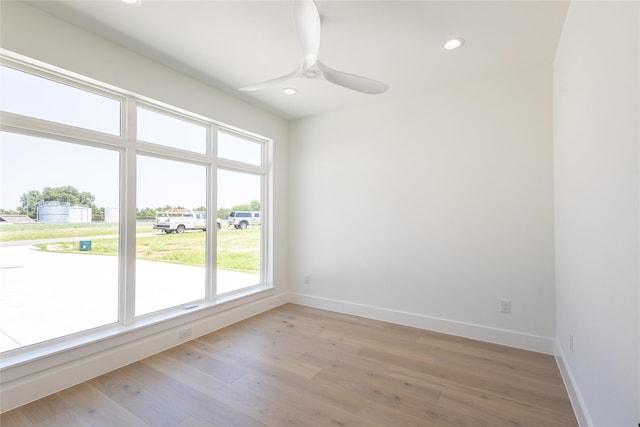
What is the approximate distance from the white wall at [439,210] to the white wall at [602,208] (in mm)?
512

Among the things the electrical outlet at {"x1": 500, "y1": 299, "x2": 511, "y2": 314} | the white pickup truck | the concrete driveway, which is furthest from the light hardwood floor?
the white pickup truck

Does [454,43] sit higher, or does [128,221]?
[454,43]

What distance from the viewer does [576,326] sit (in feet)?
5.97

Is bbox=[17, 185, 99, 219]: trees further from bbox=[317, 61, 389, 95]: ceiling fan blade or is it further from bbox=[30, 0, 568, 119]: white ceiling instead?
bbox=[317, 61, 389, 95]: ceiling fan blade

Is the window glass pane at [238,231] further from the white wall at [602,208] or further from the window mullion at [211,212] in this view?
the white wall at [602,208]

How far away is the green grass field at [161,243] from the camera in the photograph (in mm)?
2104

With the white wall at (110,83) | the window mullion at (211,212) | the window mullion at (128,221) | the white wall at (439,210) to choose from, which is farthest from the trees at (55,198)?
the white wall at (439,210)

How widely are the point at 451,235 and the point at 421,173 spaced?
31.0 inches

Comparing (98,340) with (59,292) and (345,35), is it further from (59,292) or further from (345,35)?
(345,35)

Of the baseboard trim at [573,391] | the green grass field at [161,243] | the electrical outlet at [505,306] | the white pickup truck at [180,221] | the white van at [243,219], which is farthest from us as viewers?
the white van at [243,219]

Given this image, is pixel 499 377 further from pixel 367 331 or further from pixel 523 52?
pixel 523 52

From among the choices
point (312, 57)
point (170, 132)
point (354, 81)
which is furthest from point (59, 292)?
point (354, 81)

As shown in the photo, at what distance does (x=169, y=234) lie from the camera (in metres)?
2.91

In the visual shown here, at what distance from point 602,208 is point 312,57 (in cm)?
186
